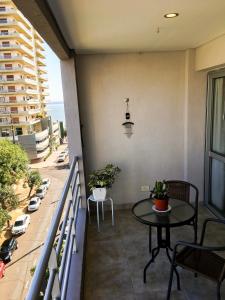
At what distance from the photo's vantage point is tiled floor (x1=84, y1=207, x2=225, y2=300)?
7.32ft

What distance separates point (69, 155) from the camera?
11.8 feet

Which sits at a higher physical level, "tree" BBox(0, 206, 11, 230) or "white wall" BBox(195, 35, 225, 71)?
"white wall" BBox(195, 35, 225, 71)

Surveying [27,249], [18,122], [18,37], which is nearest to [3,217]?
[27,249]

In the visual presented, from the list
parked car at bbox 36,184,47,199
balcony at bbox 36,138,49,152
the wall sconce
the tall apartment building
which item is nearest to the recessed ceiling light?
the wall sconce

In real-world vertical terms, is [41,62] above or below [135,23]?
above

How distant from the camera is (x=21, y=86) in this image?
29.6 feet

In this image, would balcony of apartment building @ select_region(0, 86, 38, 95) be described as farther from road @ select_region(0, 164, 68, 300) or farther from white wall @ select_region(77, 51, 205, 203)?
white wall @ select_region(77, 51, 205, 203)

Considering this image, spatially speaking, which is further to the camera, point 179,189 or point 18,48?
point 18,48

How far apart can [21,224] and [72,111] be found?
28.0 feet

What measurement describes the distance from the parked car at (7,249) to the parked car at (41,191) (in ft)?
8.22

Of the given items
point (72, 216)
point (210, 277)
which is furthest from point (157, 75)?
point (210, 277)

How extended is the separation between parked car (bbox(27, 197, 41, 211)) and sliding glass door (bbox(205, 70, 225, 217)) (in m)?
9.29

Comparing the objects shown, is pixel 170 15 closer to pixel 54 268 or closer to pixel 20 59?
pixel 54 268

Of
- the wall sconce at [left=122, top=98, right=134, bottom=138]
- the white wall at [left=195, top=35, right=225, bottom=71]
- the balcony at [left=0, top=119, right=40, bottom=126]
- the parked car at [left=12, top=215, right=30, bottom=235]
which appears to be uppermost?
the white wall at [left=195, top=35, right=225, bottom=71]
